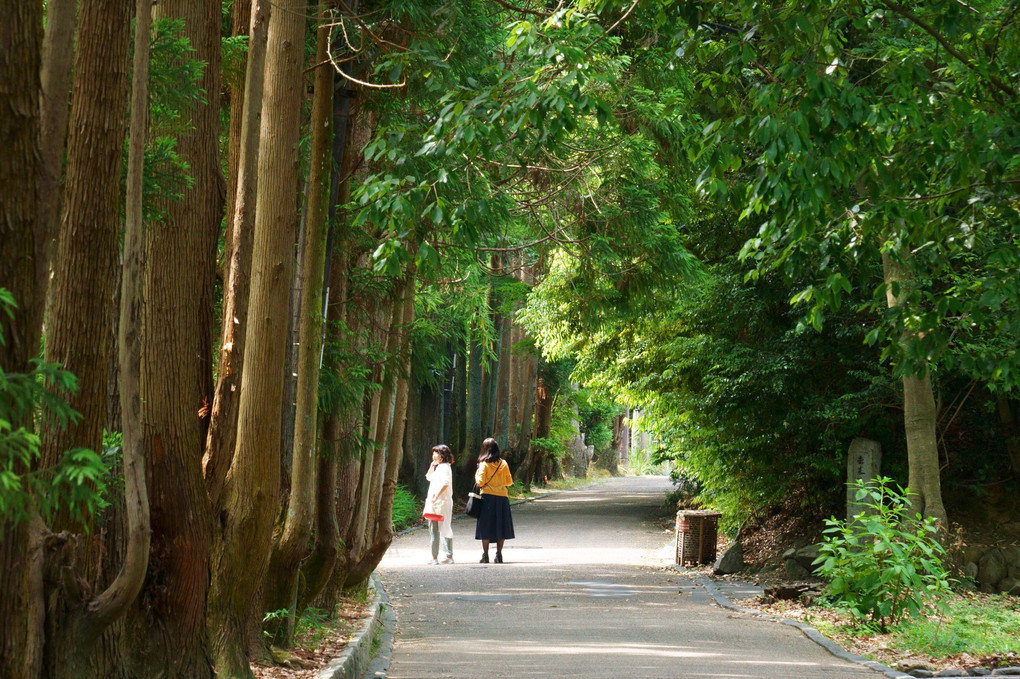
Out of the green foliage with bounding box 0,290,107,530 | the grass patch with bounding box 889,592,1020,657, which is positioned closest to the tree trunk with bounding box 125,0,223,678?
the green foliage with bounding box 0,290,107,530

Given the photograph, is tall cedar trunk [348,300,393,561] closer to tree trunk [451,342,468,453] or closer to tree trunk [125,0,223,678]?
tree trunk [125,0,223,678]

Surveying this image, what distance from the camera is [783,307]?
1666cm

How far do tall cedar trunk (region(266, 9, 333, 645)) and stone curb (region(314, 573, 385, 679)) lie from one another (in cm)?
55

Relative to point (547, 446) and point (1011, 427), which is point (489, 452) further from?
point (547, 446)

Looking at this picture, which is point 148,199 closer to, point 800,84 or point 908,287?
point 800,84

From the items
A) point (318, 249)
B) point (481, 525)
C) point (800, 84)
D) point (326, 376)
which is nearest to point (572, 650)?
point (326, 376)

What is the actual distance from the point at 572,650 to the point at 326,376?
11.2 feet

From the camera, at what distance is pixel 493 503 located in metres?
18.6

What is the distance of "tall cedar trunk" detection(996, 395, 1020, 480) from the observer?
16.4 m

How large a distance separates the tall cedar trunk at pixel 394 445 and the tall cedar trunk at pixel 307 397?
8.71 feet

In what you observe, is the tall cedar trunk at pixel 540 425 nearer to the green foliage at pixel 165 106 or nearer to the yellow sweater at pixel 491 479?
the yellow sweater at pixel 491 479

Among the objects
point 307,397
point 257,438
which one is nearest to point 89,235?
point 257,438

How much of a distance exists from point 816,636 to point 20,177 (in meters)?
9.60

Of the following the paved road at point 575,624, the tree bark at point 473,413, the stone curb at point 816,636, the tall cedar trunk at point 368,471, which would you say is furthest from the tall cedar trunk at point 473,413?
the tall cedar trunk at point 368,471
